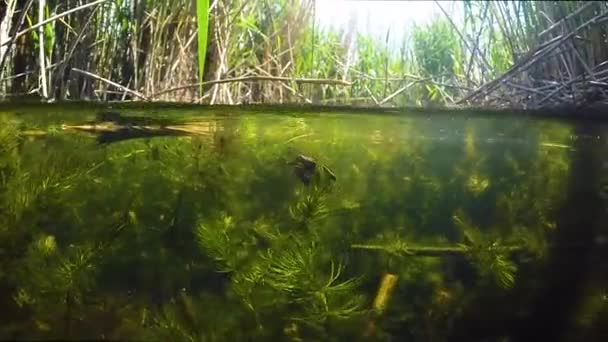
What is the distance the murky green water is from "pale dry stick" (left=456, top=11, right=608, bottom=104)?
0.10m

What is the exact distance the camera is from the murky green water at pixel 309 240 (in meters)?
0.87

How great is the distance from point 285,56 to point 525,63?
0.29m

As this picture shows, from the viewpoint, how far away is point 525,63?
2.48 feet

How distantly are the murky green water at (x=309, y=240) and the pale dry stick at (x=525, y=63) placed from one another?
103 mm

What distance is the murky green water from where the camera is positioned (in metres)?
0.87

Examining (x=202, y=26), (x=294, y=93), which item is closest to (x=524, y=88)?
(x=294, y=93)

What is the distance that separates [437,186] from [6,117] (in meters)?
0.59

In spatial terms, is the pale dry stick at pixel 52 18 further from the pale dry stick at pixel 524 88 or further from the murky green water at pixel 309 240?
the pale dry stick at pixel 524 88

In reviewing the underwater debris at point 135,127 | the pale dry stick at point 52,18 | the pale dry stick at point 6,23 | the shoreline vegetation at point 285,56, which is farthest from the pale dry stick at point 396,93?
the pale dry stick at point 6,23

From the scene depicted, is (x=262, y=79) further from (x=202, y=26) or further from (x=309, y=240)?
(x=309, y=240)

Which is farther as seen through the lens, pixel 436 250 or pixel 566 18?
pixel 436 250

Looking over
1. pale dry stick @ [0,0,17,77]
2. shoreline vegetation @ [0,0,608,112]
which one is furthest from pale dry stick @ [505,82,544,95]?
pale dry stick @ [0,0,17,77]

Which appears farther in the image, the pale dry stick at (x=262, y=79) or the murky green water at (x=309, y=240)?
the murky green water at (x=309, y=240)

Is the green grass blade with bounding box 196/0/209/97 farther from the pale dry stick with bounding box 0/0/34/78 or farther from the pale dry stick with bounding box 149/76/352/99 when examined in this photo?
the pale dry stick with bounding box 0/0/34/78
